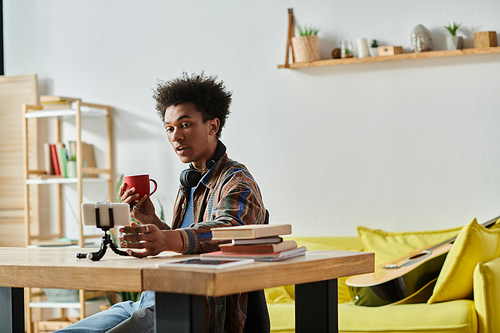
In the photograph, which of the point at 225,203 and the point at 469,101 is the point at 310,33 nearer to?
the point at 469,101

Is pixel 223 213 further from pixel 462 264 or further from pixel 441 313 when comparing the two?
pixel 462 264

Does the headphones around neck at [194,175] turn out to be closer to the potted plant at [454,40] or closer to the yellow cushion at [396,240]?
the yellow cushion at [396,240]

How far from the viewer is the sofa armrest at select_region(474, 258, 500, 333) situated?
2.40 m

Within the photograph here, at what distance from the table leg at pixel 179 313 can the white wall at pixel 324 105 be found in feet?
8.52

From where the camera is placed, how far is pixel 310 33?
11.8ft

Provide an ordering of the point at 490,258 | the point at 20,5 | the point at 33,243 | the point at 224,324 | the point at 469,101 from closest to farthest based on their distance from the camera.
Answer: the point at 224,324, the point at 490,258, the point at 469,101, the point at 33,243, the point at 20,5

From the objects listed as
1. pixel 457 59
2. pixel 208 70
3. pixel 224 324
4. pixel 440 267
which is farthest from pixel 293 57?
pixel 224 324

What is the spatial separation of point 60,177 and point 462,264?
2689mm

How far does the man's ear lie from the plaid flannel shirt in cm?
9

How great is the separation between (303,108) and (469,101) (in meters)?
0.96

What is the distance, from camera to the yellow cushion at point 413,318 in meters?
2.40

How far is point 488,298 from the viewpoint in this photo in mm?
2410

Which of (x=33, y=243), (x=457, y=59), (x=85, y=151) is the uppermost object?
(x=457, y=59)

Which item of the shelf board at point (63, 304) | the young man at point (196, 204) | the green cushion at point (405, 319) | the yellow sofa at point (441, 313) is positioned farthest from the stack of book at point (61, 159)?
the young man at point (196, 204)
